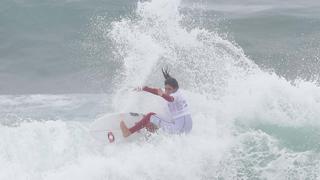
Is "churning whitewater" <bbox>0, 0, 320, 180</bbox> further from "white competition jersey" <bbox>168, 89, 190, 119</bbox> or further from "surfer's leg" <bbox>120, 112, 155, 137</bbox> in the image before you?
"white competition jersey" <bbox>168, 89, 190, 119</bbox>

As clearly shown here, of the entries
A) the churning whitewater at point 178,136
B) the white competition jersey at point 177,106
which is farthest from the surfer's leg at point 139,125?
the white competition jersey at point 177,106

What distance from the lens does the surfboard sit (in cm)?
1050

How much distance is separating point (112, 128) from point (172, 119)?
107cm

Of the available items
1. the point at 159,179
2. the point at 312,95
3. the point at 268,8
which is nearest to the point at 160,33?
the point at 312,95

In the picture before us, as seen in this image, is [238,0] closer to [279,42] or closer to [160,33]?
[279,42]

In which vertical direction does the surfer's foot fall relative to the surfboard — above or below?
above

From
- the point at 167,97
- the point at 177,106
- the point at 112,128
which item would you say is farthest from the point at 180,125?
the point at 112,128

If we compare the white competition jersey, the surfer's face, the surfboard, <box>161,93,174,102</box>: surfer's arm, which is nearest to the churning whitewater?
the surfboard

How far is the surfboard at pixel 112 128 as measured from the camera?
34.4 ft

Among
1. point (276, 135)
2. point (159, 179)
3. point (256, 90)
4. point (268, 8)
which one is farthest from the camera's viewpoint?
point (268, 8)

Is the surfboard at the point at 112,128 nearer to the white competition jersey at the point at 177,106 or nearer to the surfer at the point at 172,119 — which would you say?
the surfer at the point at 172,119

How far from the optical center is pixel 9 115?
13.2 meters

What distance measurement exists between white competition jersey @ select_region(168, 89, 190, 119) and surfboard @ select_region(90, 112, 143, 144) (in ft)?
2.10

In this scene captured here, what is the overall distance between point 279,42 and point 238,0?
166 inches
